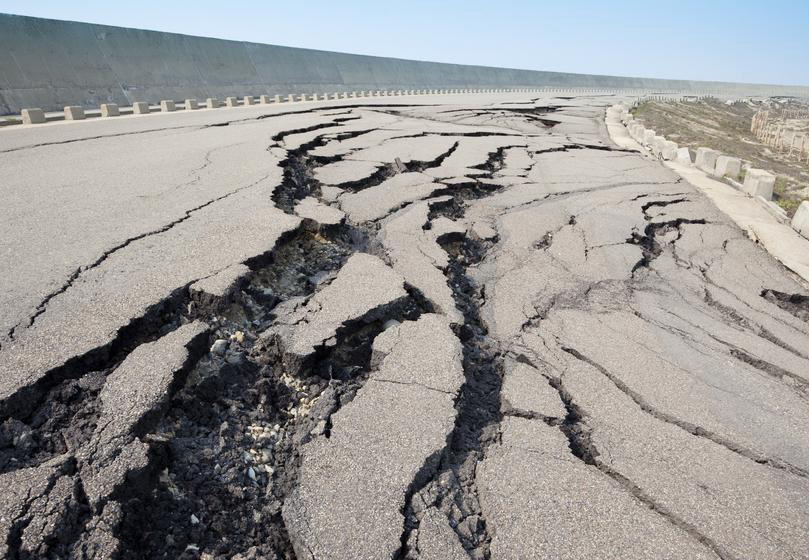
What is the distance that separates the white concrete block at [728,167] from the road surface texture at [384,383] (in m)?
3.30

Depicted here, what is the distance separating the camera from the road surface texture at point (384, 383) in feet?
4.77

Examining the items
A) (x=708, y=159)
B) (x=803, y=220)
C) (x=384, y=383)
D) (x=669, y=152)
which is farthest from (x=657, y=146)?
(x=384, y=383)

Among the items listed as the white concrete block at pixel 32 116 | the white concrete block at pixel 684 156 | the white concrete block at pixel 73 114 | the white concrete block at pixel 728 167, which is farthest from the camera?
the white concrete block at pixel 73 114

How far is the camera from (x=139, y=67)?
1617 cm

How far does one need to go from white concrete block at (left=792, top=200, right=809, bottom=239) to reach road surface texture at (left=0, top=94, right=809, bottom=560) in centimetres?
80

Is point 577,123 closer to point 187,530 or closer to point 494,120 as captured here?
point 494,120

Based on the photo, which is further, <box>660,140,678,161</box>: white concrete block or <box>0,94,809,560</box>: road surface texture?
<box>660,140,678,161</box>: white concrete block

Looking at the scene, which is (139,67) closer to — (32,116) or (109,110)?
(109,110)

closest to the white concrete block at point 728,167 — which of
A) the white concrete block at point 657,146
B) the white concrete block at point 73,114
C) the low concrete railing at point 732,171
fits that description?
the low concrete railing at point 732,171

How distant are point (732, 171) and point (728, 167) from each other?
0.09 meters

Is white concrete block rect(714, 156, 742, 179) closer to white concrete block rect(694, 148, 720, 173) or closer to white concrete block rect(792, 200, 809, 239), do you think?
white concrete block rect(694, 148, 720, 173)

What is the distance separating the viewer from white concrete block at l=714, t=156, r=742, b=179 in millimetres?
7078

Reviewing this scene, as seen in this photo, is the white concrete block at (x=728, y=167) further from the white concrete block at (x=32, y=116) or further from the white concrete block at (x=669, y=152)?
the white concrete block at (x=32, y=116)

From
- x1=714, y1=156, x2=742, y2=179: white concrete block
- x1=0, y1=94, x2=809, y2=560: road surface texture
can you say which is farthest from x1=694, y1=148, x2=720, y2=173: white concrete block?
x1=0, y1=94, x2=809, y2=560: road surface texture
